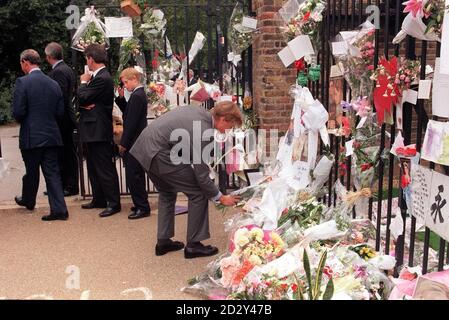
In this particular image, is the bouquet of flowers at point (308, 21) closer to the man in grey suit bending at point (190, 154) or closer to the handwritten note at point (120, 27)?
the man in grey suit bending at point (190, 154)

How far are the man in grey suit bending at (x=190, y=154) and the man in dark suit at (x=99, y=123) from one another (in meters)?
1.47

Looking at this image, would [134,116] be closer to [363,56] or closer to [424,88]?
[363,56]

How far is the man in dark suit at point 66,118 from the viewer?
6.32 meters

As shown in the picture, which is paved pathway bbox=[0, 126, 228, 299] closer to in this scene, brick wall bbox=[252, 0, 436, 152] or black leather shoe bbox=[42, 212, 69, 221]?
black leather shoe bbox=[42, 212, 69, 221]

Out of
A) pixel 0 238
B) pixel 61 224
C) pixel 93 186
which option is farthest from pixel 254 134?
pixel 0 238

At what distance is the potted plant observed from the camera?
605 centimetres

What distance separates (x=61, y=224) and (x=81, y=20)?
2.33m

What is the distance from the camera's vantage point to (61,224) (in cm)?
563

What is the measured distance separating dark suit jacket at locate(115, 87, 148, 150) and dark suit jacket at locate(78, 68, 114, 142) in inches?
11.1

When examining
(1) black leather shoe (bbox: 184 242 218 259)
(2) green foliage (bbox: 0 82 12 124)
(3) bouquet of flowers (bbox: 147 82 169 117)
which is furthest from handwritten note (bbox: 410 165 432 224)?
(2) green foliage (bbox: 0 82 12 124)

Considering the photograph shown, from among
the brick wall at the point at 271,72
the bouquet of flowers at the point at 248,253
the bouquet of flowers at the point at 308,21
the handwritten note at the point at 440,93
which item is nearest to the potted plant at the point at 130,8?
the brick wall at the point at 271,72

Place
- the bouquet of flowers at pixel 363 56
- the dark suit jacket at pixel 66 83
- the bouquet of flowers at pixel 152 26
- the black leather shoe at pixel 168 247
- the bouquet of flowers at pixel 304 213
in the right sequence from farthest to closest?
1. the dark suit jacket at pixel 66 83
2. the bouquet of flowers at pixel 152 26
3. the black leather shoe at pixel 168 247
4. the bouquet of flowers at pixel 304 213
5. the bouquet of flowers at pixel 363 56

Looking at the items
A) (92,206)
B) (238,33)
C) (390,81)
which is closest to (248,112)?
(238,33)

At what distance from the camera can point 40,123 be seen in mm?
5590
